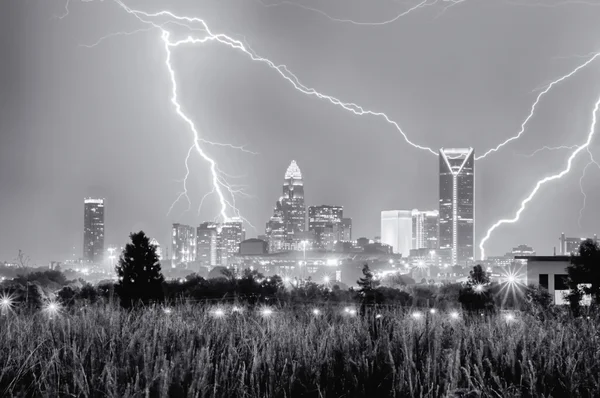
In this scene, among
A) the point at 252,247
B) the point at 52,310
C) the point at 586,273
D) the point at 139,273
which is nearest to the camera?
the point at 52,310

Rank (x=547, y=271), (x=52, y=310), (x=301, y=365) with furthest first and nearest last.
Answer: (x=547, y=271), (x=52, y=310), (x=301, y=365)

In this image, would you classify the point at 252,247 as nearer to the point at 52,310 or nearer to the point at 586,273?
the point at 586,273

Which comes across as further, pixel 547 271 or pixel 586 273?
pixel 547 271

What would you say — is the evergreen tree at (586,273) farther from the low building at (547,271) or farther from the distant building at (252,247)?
the distant building at (252,247)

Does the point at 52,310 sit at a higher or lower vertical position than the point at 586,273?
lower

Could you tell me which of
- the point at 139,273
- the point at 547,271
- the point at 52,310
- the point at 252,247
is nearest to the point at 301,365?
the point at 52,310

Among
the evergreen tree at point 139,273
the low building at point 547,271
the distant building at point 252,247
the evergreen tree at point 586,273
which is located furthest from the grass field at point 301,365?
the distant building at point 252,247

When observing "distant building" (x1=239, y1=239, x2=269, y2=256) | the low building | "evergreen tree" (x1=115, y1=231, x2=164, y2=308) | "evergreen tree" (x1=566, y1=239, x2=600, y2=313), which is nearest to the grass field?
"evergreen tree" (x1=566, y1=239, x2=600, y2=313)

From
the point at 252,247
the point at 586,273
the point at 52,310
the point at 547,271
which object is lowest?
the point at 547,271
